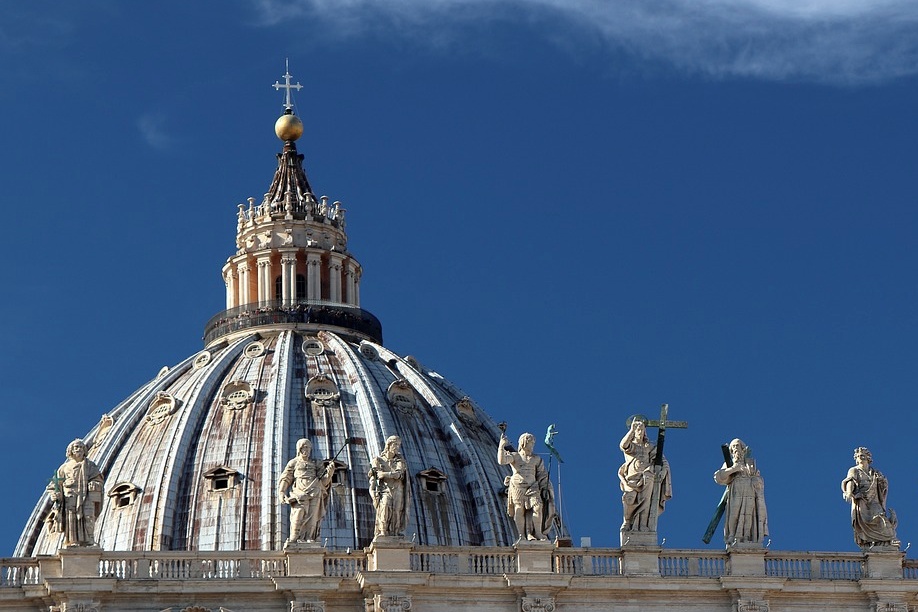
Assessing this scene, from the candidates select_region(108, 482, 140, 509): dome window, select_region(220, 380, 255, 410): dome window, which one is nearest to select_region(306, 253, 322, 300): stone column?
select_region(220, 380, 255, 410): dome window

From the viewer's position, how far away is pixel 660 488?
9088cm

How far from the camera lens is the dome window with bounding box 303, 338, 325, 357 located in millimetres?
161500

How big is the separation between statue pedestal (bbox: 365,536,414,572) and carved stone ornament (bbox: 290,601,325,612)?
1.78 meters

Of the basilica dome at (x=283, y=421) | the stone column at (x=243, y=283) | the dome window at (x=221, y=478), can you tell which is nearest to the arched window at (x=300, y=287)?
the basilica dome at (x=283, y=421)

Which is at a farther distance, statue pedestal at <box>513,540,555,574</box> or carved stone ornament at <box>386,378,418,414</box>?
carved stone ornament at <box>386,378,418,414</box>

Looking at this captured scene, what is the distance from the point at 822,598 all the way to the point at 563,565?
7746 millimetres

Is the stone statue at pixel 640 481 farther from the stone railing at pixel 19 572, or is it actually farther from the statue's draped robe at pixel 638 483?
the stone railing at pixel 19 572

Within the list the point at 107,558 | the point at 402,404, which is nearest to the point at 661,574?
the point at 107,558

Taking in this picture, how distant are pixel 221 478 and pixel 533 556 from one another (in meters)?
63.9

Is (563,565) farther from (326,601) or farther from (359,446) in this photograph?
(359,446)

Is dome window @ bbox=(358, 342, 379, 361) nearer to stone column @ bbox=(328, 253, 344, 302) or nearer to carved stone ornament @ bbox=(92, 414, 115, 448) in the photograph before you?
stone column @ bbox=(328, 253, 344, 302)

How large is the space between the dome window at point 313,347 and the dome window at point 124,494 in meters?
13.7

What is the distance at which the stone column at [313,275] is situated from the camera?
538 ft

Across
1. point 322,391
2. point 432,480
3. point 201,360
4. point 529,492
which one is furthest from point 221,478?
point 529,492
